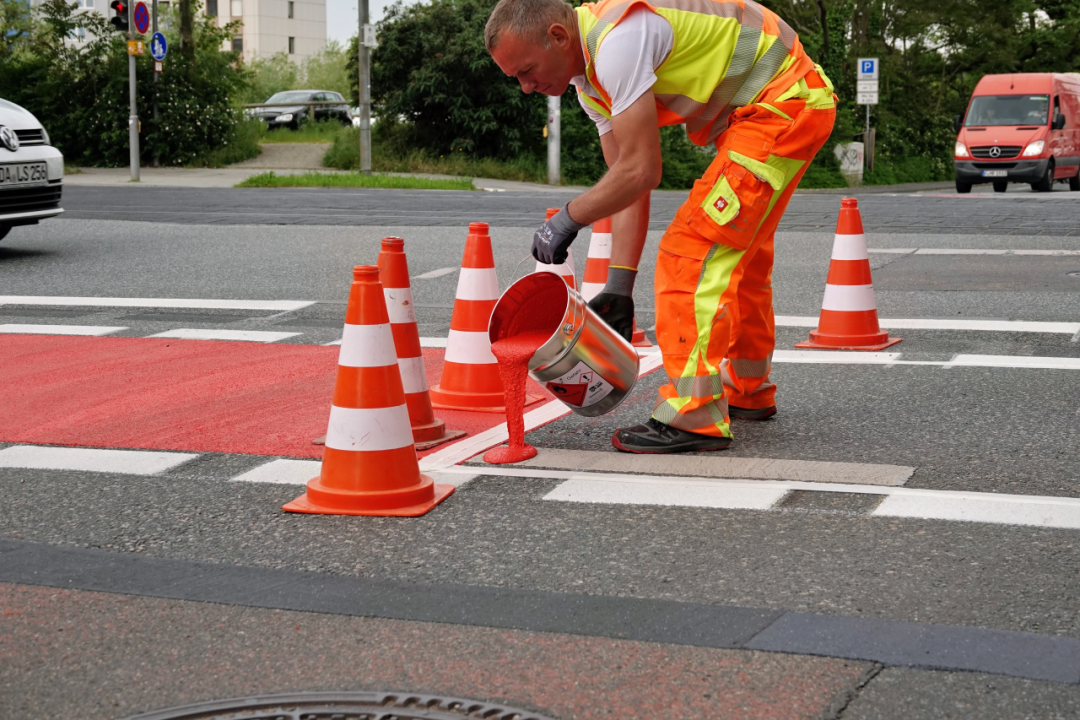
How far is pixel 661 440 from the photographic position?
176 inches

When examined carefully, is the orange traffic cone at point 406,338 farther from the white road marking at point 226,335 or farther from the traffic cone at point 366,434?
the white road marking at point 226,335

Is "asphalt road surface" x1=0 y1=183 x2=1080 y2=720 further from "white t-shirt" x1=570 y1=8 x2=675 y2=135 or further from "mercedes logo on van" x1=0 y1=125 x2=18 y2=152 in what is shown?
"mercedes logo on van" x1=0 y1=125 x2=18 y2=152

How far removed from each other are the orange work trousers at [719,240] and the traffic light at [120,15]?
22.8 m

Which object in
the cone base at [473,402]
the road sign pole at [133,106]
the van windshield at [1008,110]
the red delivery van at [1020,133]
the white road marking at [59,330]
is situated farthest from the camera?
the van windshield at [1008,110]

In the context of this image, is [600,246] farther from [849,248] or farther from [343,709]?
[343,709]

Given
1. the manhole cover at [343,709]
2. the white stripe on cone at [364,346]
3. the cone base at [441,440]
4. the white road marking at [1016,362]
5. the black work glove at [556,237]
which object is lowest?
the manhole cover at [343,709]

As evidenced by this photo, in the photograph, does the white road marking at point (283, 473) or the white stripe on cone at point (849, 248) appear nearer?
the white road marking at point (283, 473)

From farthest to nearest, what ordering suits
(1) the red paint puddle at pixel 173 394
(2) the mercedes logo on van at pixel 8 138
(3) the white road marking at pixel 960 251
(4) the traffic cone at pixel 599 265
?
1. (3) the white road marking at pixel 960 251
2. (2) the mercedes logo on van at pixel 8 138
3. (4) the traffic cone at pixel 599 265
4. (1) the red paint puddle at pixel 173 394

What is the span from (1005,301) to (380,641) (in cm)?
622

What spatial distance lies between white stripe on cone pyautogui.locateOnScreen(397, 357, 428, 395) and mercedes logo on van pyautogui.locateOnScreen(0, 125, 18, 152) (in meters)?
6.97

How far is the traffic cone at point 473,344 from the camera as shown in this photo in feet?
17.7

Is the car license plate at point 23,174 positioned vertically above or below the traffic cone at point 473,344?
above

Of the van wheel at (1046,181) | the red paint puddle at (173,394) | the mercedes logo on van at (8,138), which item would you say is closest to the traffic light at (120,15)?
the mercedes logo on van at (8,138)

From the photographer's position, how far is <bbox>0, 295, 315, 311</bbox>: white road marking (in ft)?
27.3
